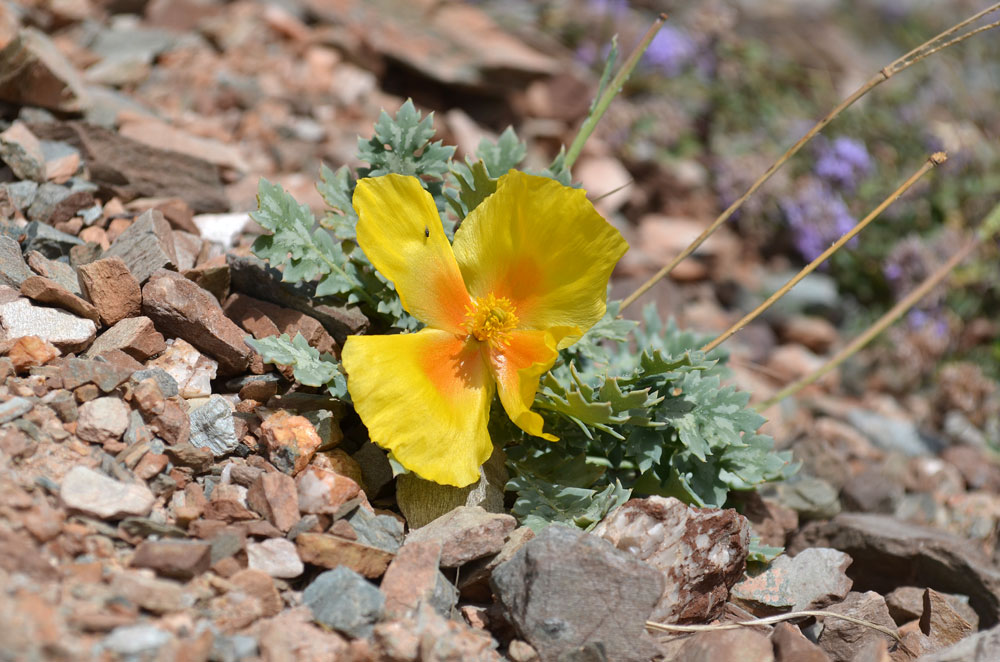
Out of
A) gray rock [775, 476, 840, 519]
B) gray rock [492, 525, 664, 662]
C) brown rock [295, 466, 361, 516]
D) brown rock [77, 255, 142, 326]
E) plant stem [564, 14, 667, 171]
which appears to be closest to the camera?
gray rock [492, 525, 664, 662]

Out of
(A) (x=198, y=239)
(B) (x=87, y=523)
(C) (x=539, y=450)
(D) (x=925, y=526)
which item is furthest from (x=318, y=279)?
(D) (x=925, y=526)

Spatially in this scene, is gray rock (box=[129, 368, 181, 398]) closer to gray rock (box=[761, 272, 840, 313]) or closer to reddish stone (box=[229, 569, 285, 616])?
reddish stone (box=[229, 569, 285, 616])

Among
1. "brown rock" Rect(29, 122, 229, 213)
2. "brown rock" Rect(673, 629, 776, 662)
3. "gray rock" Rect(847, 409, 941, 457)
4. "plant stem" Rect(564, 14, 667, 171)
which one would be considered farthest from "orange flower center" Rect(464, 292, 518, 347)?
"gray rock" Rect(847, 409, 941, 457)

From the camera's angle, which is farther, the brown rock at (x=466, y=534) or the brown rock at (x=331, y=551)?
the brown rock at (x=466, y=534)

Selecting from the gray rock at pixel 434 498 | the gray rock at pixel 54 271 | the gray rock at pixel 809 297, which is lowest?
the gray rock at pixel 809 297

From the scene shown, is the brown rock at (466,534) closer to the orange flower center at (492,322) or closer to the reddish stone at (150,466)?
the orange flower center at (492,322)

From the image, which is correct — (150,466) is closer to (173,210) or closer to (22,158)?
(173,210)

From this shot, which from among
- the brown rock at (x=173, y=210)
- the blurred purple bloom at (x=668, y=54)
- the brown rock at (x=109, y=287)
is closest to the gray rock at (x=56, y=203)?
the brown rock at (x=173, y=210)
